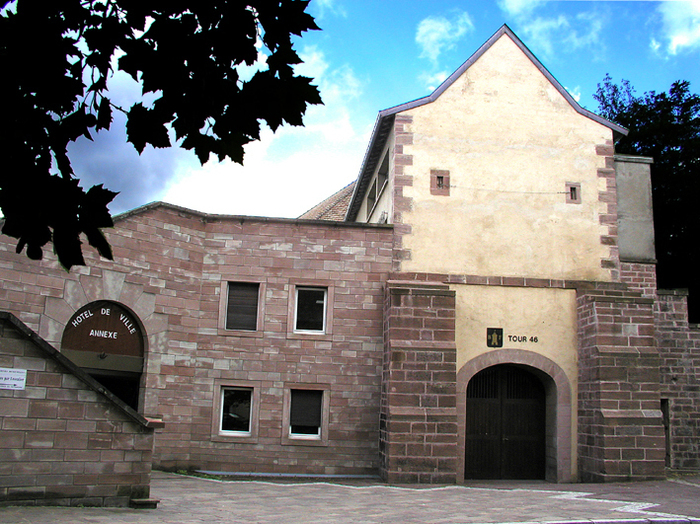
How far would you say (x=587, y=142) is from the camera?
15734mm

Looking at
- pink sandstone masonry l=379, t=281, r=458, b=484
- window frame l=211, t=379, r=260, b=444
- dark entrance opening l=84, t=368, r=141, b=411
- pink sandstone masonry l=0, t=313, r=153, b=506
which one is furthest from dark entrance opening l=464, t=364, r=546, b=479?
pink sandstone masonry l=0, t=313, r=153, b=506

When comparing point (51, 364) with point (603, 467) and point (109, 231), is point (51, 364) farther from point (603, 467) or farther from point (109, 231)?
Answer: point (603, 467)

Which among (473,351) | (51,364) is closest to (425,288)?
(473,351)

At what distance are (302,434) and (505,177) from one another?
697cm

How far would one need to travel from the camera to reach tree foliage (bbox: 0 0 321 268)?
3641 mm

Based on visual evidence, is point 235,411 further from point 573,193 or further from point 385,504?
point 573,193

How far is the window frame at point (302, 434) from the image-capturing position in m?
14.0

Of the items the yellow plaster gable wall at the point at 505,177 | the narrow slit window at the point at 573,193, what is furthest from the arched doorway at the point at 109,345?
the narrow slit window at the point at 573,193

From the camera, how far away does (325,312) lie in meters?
14.7

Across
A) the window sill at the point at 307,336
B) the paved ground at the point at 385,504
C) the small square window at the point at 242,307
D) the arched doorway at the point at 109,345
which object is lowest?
the paved ground at the point at 385,504

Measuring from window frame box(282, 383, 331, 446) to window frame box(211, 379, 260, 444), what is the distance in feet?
1.85

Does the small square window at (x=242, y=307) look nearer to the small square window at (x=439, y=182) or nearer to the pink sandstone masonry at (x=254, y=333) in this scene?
the pink sandstone masonry at (x=254, y=333)

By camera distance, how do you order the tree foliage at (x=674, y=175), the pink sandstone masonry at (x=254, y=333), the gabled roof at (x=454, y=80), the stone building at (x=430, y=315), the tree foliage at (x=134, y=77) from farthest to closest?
the tree foliage at (x=674, y=175) → the gabled roof at (x=454, y=80) → the pink sandstone masonry at (x=254, y=333) → the stone building at (x=430, y=315) → the tree foliage at (x=134, y=77)

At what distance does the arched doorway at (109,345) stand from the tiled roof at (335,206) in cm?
1379
